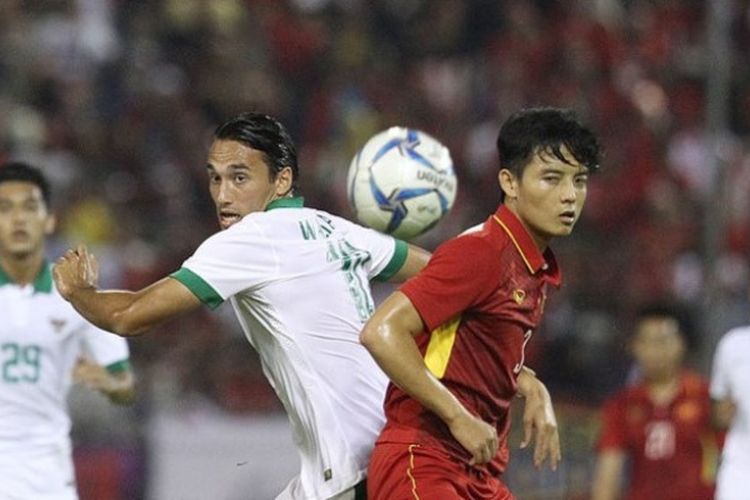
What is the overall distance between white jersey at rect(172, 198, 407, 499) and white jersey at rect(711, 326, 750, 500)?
2.86 metres

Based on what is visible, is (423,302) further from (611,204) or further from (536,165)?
(611,204)

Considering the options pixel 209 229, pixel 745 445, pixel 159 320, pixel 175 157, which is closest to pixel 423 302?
pixel 159 320

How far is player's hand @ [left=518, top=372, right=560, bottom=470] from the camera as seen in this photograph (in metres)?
5.18

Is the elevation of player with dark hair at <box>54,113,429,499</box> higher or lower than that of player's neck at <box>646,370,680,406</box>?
higher

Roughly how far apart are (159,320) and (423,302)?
2.68 ft

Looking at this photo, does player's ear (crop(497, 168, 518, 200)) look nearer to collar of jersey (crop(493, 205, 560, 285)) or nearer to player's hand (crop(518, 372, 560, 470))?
collar of jersey (crop(493, 205, 560, 285))

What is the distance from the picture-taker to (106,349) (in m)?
7.03

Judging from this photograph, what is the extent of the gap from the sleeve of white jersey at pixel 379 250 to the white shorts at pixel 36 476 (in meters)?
1.71

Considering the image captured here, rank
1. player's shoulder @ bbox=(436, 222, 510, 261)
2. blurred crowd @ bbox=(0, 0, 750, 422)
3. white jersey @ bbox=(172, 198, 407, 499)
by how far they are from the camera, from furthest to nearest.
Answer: blurred crowd @ bbox=(0, 0, 750, 422) → white jersey @ bbox=(172, 198, 407, 499) → player's shoulder @ bbox=(436, 222, 510, 261)

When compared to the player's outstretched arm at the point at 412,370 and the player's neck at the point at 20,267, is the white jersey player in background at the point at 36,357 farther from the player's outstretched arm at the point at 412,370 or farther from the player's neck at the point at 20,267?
the player's outstretched arm at the point at 412,370

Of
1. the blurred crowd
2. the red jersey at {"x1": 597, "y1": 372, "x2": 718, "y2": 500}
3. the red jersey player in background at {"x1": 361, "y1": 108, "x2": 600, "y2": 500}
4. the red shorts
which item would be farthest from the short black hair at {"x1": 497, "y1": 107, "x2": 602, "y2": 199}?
the blurred crowd

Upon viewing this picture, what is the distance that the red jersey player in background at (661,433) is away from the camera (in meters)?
8.52

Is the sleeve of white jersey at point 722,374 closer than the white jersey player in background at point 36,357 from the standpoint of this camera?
No

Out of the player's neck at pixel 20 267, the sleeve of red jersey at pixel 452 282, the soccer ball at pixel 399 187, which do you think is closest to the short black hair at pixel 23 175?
the player's neck at pixel 20 267
